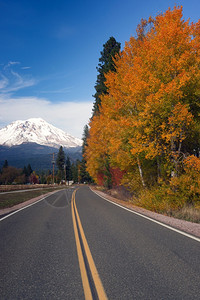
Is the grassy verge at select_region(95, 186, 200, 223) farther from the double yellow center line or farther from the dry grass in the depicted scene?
the double yellow center line

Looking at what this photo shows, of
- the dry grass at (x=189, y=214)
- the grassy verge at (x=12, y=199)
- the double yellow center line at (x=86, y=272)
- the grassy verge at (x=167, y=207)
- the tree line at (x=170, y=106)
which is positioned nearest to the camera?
the double yellow center line at (x=86, y=272)

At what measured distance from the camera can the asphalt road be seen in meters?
3.25

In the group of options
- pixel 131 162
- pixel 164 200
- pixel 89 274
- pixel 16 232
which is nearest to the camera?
pixel 89 274

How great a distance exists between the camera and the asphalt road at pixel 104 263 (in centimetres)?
325

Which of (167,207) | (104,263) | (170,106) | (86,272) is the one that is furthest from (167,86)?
(86,272)

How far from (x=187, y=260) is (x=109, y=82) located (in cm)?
1553

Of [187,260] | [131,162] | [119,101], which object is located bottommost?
[187,260]

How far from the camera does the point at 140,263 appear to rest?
4230 millimetres

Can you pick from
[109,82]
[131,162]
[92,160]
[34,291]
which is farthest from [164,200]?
[92,160]

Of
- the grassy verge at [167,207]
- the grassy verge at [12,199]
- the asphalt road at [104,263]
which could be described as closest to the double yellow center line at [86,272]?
the asphalt road at [104,263]

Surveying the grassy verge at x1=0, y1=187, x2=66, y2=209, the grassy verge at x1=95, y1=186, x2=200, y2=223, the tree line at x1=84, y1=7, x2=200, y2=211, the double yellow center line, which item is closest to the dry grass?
the grassy verge at x1=95, y1=186, x2=200, y2=223

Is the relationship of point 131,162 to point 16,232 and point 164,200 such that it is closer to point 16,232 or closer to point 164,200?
point 164,200

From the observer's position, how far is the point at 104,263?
4293 mm

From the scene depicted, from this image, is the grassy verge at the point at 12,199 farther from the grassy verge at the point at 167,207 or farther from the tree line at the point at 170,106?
the tree line at the point at 170,106
